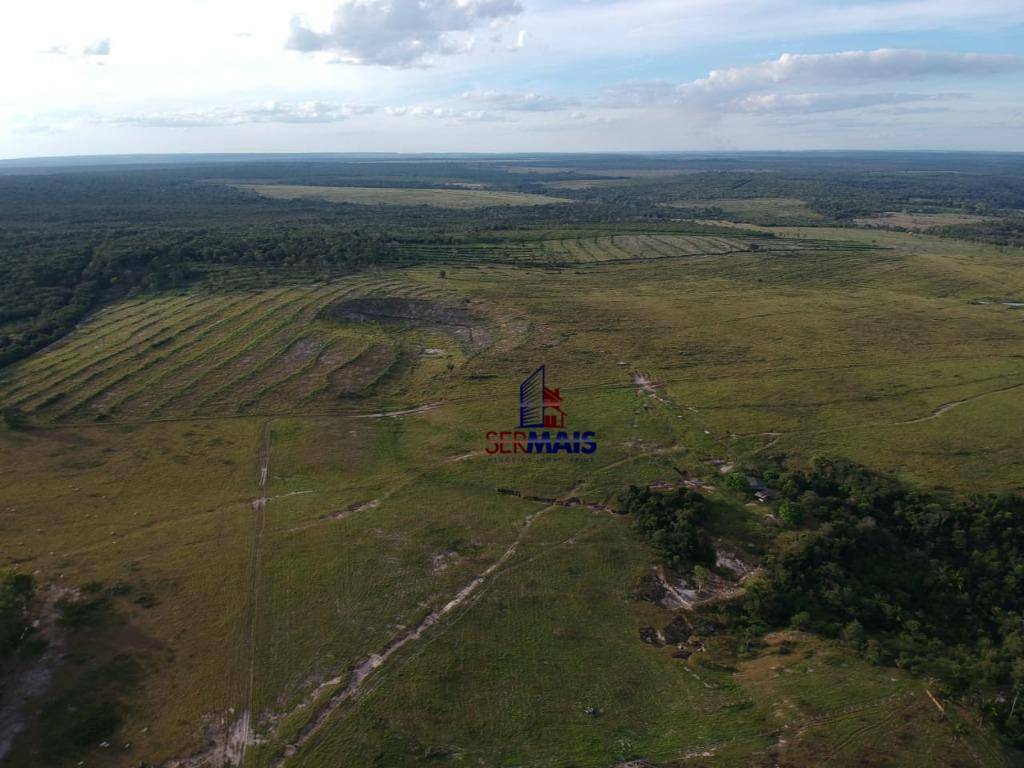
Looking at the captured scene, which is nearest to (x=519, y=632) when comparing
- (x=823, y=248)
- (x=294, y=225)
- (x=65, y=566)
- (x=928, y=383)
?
(x=65, y=566)

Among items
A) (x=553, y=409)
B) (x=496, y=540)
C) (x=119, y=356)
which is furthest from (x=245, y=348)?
(x=496, y=540)

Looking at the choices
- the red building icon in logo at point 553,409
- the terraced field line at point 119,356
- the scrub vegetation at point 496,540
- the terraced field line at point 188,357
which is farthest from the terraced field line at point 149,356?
the red building icon in logo at point 553,409

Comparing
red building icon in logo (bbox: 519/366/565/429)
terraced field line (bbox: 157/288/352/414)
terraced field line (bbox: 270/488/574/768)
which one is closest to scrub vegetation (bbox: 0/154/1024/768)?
terraced field line (bbox: 270/488/574/768)

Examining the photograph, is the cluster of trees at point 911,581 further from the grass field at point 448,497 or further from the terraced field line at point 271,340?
the terraced field line at point 271,340

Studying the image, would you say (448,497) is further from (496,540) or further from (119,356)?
(119,356)

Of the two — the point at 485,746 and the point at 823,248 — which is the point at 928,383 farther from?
the point at 823,248

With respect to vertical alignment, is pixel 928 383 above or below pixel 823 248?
below

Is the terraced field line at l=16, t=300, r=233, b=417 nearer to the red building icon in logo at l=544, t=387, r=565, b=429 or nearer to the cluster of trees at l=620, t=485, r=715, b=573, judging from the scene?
the red building icon in logo at l=544, t=387, r=565, b=429
